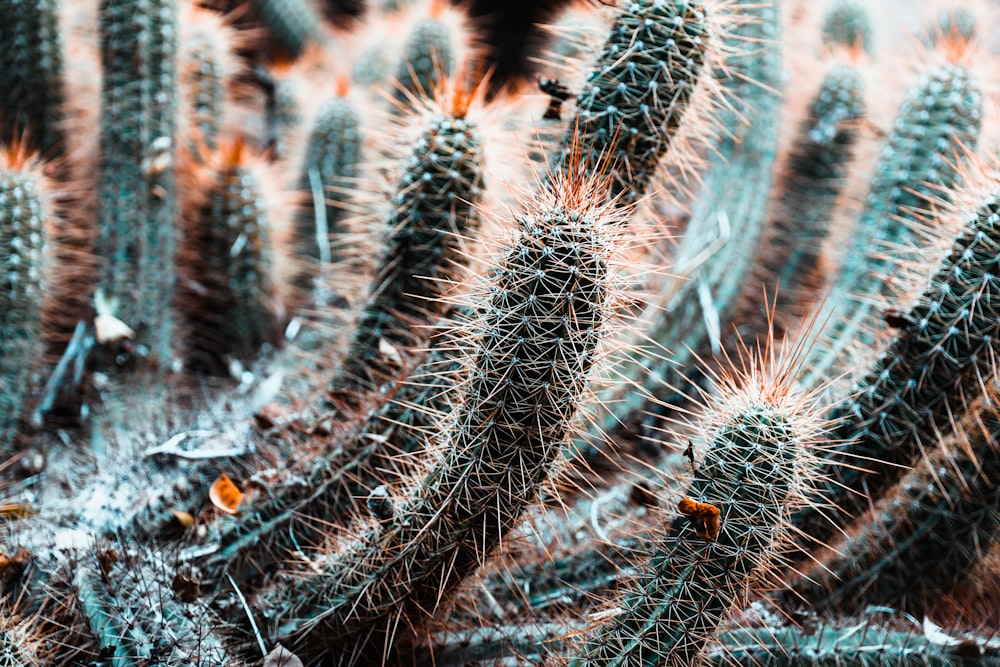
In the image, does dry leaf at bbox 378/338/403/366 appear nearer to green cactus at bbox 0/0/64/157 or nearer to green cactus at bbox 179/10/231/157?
green cactus at bbox 179/10/231/157

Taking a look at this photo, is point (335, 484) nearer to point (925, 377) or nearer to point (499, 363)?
point (499, 363)

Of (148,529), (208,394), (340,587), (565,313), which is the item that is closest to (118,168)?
(208,394)

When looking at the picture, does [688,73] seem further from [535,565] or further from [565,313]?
→ [535,565]

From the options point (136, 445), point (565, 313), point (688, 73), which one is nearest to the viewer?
point (565, 313)

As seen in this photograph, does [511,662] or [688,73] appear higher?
[688,73]

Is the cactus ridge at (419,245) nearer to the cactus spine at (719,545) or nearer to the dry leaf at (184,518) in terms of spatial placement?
the dry leaf at (184,518)

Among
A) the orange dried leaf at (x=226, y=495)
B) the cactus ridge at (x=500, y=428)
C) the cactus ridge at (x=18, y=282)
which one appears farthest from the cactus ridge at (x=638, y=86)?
the cactus ridge at (x=18, y=282)

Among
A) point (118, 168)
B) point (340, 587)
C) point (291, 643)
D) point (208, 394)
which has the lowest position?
point (208, 394)
